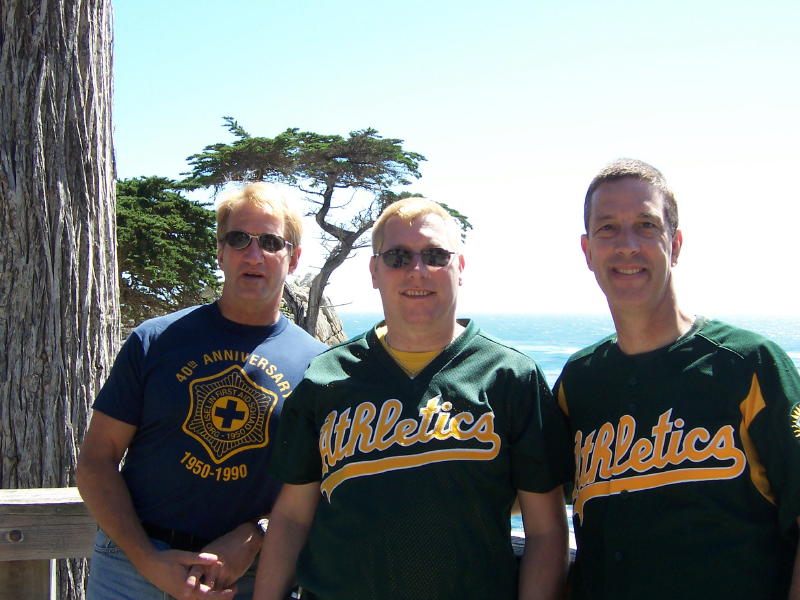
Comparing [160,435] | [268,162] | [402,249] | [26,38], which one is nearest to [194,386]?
[160,435]

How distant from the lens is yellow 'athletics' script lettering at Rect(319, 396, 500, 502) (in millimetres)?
1867

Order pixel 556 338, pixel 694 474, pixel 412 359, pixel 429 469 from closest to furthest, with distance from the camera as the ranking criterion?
pixel 694 474 → pixel 429 469 → pixel 412 359 → pixel 556 338

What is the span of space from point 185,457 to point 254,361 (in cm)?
38

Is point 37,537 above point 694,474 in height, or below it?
below

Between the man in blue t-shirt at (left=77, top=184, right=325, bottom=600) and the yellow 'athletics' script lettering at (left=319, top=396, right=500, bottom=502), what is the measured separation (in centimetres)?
42

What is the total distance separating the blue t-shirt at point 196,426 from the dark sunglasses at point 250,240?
1.20 feet

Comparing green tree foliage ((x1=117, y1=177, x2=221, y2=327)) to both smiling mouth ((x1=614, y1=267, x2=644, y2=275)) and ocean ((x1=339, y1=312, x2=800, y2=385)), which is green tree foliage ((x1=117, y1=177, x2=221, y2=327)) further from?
smiling mouth ((x1=614, y1=267, x2=644, y2=275))

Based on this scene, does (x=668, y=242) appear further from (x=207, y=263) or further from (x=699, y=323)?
(x=207, y=263)

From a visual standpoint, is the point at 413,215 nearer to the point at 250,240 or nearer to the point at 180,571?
the point at 250,240

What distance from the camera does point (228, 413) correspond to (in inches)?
90.2

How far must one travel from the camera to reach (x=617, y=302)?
1.94m

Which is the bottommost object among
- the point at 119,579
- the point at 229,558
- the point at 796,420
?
the point at 119,579

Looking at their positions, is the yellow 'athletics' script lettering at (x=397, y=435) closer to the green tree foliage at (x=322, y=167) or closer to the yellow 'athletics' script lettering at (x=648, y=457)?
the yellow 'athletics' script lettering at (x=648, y=457)

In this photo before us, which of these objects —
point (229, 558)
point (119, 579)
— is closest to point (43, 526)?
point (119, 579)
